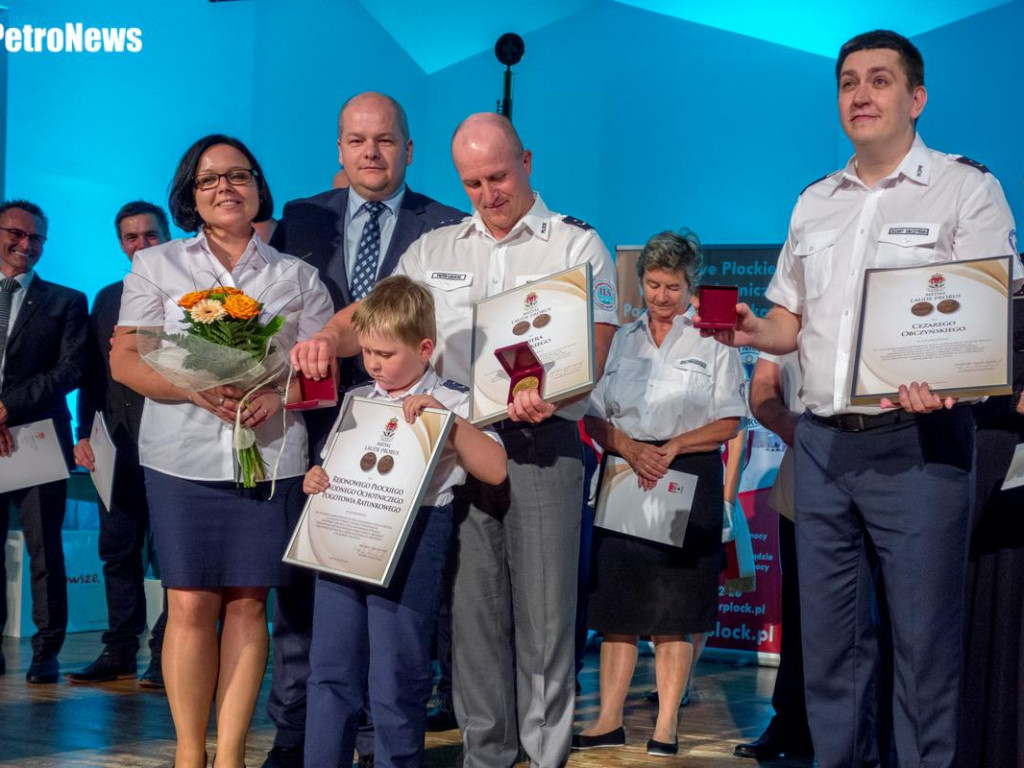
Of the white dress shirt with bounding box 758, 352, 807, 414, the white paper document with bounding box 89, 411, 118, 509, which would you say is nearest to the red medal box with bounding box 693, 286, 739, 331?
the white dress shirt with bounding box 758, 352, 807, 414

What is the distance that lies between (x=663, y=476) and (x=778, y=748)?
0.90 metres

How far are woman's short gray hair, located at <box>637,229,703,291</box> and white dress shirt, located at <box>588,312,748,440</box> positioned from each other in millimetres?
164

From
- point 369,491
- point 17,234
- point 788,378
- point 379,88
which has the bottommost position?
point 369,491

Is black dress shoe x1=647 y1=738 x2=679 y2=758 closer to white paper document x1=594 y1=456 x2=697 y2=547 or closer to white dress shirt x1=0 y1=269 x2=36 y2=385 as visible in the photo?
white paper document x1=594 y1=456 x2=697 y2=547

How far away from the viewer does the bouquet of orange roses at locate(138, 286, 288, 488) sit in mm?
2779

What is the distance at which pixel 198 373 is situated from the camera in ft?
9.11

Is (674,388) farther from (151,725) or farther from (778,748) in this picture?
(151,725)

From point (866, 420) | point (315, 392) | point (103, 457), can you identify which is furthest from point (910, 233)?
point (103, 457)

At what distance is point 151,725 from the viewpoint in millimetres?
4059

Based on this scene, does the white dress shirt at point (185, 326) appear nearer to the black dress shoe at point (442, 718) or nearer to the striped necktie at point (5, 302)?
the black dress shoe at point (442, 718)

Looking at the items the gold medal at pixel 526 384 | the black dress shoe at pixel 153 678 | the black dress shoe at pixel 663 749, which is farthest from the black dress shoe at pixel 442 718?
the gold medal at pixel 526 384

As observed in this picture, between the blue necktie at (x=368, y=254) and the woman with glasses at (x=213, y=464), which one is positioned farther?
the blue necktie at (x=368, y=254)

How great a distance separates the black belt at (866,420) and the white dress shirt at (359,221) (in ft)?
4.53

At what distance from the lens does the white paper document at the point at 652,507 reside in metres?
3.97
